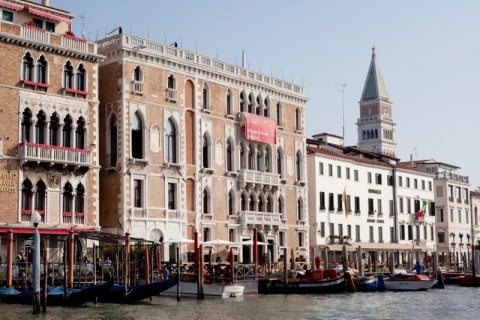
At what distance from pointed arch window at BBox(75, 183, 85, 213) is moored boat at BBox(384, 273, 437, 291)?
16143 mm

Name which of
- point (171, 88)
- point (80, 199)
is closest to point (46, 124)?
point (80, 199)

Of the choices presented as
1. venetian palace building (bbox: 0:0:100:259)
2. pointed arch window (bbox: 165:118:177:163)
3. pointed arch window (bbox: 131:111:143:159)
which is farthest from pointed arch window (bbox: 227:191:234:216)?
venetian palace building (bbox: 0:0:100:259)

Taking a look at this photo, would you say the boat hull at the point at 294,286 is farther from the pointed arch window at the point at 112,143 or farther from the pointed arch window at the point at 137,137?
the pointed arch window at the point at 112,143

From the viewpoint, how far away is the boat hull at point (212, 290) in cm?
3541

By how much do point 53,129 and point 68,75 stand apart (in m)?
2.62

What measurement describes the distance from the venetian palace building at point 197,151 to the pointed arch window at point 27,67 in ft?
17.8

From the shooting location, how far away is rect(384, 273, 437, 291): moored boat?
4422 centimetres

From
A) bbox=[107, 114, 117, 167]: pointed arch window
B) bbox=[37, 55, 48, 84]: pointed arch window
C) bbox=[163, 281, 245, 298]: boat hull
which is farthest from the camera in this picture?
bbox=[107, 114, 117, 167]: pointed arch window

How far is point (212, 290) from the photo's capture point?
117ft

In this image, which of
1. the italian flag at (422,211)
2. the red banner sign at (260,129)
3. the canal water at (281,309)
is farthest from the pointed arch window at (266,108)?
the italian flag at (422,211)

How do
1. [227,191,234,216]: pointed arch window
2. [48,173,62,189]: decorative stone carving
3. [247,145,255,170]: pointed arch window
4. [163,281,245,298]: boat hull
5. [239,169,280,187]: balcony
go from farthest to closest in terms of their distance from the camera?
[247,145,255,170]: pointed arch window
[239,169,280,187]: balcony
[227,191,234,216]: pointed arch window
[48,173,62,189]: decorative stone carving
[163,281,245,298]: boat hull

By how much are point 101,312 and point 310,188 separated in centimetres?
2945

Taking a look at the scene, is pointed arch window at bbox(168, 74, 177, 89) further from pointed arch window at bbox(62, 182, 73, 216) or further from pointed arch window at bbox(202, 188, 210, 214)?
pointed arch window at bbox(62, 182, 73, 216)

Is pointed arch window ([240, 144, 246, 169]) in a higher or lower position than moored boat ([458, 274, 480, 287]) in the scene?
higher
